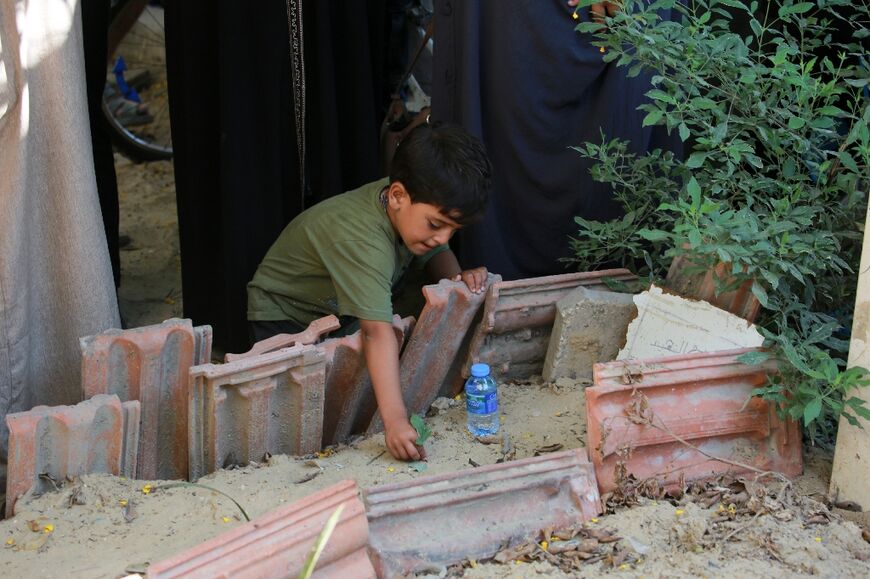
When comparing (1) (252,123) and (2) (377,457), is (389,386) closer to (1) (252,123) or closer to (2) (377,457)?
(2) (377,457)

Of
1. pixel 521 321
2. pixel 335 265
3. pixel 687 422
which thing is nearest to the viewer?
pixel 687 422

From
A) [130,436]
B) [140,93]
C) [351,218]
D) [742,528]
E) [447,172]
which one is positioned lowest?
[742,528]

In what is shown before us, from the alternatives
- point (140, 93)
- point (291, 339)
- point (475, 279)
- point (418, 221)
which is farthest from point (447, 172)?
point (140, 93)

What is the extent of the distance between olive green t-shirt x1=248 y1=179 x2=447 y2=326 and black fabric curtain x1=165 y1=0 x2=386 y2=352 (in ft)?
1.44

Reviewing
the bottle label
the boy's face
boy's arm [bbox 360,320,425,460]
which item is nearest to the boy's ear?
the boy's face

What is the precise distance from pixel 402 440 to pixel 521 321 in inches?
28.3

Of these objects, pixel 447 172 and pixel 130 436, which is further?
pixel 447 172

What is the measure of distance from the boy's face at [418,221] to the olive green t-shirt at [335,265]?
0.22 ft

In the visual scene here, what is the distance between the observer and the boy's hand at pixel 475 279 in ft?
11.3

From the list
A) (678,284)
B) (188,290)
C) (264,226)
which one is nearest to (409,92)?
(264,226)

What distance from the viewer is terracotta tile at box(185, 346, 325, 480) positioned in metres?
2.94

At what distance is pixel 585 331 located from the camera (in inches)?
139

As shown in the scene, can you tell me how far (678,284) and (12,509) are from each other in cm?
216

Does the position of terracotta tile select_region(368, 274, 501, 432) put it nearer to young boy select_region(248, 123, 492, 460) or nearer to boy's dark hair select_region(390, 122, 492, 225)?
young boy select_region(248, 123, 492, 460)
